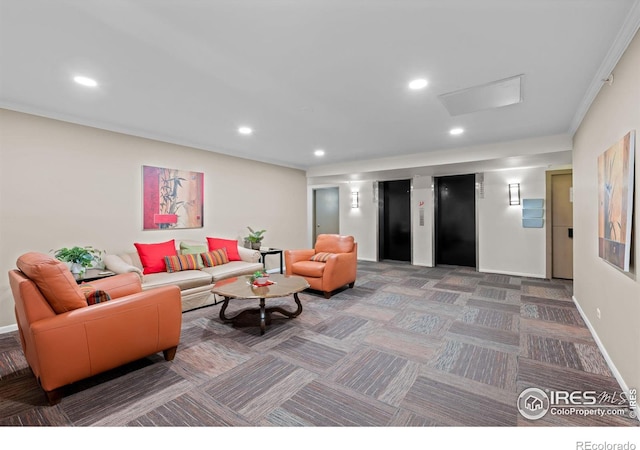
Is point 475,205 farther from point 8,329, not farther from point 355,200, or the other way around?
point 8,329

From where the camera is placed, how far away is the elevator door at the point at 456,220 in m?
6.78

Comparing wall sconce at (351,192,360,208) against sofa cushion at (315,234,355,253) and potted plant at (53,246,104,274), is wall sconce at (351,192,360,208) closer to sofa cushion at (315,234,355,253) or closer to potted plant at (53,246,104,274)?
sofa cushion at (315,234,355,253)

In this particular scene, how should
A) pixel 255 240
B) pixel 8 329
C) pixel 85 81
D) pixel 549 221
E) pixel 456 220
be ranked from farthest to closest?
pixel 456 220
pixel 255 240
pixel 549 221
pixel 8 329
pixel 85 81

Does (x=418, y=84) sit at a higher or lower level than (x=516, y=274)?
higher

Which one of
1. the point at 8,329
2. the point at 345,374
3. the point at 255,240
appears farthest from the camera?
the point at 255,240

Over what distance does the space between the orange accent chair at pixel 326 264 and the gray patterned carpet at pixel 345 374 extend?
2.24ft

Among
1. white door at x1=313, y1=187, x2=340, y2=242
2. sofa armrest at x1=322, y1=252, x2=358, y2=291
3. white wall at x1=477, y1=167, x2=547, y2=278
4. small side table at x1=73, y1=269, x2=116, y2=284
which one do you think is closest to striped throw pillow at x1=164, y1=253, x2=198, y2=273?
small side table at x1=73, y1=269, x2=116, y2=284

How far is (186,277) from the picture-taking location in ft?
13.0

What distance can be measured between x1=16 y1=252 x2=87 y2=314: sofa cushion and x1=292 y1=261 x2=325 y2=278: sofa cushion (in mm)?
2955

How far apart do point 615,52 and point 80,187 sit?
18.5 ft

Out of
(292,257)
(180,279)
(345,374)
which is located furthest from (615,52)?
(180,279)

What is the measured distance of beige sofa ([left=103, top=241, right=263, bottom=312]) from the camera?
12.1ft
